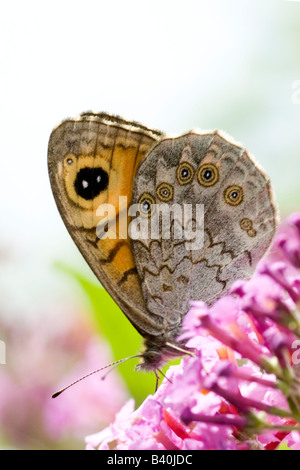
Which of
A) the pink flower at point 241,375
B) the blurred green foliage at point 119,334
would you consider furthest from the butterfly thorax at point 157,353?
the blurred green foliage at point 119,334

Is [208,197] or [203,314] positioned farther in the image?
[208,197]

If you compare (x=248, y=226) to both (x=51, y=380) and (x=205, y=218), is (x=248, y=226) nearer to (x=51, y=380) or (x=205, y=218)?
(x=205, y=218)

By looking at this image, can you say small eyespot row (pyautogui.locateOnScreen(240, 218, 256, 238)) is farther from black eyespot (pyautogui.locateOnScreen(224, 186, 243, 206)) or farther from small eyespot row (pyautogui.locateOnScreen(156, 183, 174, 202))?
small eyespot row (pyautogui.locateOnScreen(156, 183, 174, 202))

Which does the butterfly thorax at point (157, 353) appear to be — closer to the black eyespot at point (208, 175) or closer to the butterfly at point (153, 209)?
the butterfly at point (153, 209)

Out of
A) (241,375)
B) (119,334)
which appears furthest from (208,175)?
(119,334)

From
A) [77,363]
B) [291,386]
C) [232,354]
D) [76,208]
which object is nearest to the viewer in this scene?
[291,386]

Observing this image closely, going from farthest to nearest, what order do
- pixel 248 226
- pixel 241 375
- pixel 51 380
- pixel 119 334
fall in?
1. pixel 51 380
2. pixel 119 334
3. pixel 248 226
4. pixel 241 375

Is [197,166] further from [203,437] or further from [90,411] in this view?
[90,411]
